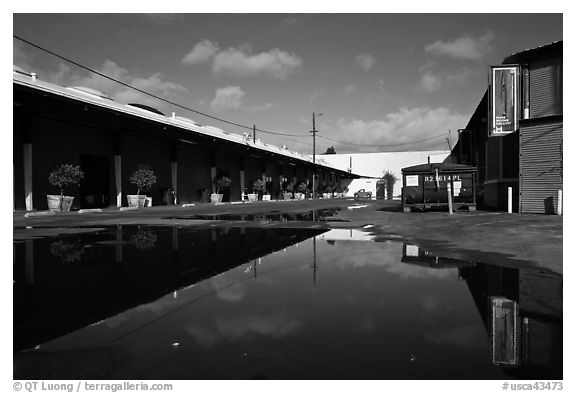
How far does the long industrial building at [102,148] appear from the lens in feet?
64.3

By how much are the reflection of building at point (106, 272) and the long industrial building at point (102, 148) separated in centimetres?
1273

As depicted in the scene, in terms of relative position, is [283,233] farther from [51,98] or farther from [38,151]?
[38,151]

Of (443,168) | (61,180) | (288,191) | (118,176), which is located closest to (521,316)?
(443,168)

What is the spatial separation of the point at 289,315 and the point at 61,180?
20.0 metres

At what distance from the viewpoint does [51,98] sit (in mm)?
18234

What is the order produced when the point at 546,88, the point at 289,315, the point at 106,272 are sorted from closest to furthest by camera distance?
the point at 289,315 → the point at 106,272 → the point at 546,88

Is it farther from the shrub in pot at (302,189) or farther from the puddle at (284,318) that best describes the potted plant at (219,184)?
the puddle at (284,318)

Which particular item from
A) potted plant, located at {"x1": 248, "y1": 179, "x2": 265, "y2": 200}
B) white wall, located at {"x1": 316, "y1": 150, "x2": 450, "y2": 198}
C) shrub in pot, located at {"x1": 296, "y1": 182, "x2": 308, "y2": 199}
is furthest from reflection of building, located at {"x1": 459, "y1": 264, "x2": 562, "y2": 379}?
white wall, located at {"x1": 316, "y1": 150, "x2": 450, "y2": 198}

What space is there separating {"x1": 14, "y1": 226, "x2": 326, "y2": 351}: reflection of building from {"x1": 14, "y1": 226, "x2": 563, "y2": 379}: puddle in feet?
0.08

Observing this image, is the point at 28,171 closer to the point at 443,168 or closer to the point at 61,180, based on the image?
the point at 61,180

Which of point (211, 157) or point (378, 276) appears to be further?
point (211, 157)

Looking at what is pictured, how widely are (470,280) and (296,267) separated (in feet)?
7.98

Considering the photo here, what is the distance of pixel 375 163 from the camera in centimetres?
8012
